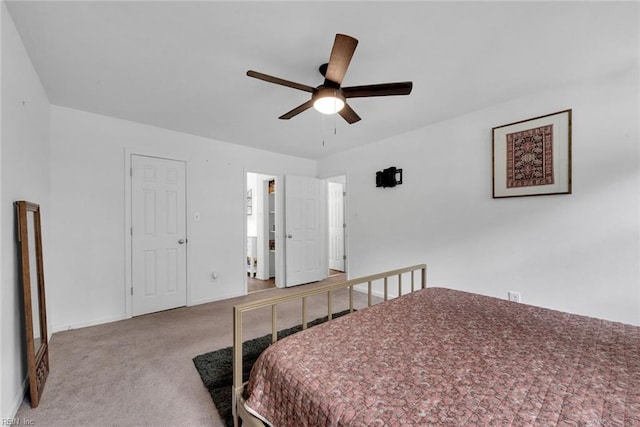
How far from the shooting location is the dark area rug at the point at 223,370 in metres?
1.64

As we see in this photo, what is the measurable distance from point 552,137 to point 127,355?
4.14 metres

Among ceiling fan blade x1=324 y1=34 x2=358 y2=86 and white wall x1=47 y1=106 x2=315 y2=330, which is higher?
ceiling fan blade x1=324 y1=34 x2=358 y2=86

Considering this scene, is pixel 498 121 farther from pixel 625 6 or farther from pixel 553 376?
pixel 553 376

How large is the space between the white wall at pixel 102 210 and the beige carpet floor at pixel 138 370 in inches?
12.4

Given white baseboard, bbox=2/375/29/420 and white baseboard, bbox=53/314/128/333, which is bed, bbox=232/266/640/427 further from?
white baseboard, bbox=53/314/128/333

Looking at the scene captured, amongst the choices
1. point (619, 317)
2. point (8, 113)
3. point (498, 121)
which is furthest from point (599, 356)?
point (8, 113)

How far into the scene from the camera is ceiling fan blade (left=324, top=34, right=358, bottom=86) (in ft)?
4.45

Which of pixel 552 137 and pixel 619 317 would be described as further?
pixel 552 137

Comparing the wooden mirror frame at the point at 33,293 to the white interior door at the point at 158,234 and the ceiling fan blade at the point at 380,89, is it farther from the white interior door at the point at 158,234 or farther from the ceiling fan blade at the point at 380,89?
the ceiling fan blade at the point at 380,89

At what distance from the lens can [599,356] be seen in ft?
3.81

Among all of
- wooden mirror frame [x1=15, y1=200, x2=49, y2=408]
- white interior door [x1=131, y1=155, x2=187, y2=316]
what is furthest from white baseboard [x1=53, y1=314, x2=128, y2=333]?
wooden mirror frame [x1=15, y1=200, x2=49, y2=408]

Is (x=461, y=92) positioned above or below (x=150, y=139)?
above

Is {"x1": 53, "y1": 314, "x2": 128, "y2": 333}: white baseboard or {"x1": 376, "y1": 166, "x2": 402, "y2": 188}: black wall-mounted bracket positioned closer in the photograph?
{"x1": 53, "y1": 314, "x2": 128, "y2": 333}: white baseboard

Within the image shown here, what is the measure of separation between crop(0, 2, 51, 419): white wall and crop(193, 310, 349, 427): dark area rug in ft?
3.28
